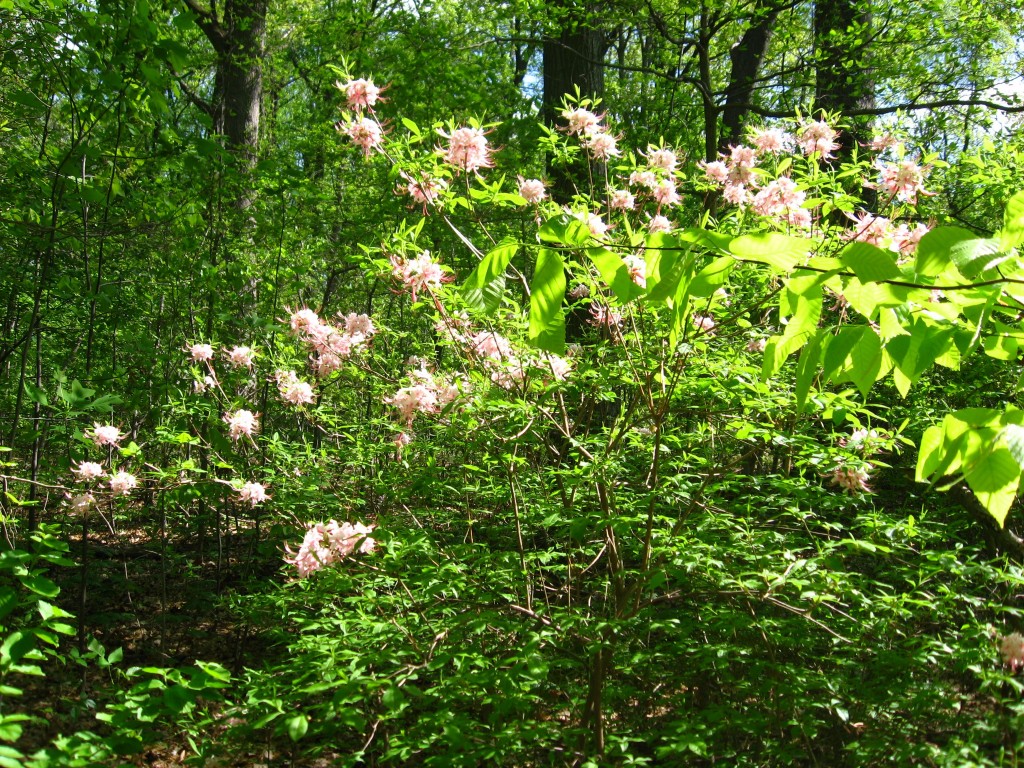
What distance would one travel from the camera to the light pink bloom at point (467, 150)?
2979 mm

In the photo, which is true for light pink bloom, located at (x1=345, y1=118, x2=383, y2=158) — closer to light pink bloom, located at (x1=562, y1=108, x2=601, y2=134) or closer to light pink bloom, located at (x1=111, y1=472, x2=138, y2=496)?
light pink bloom, located at (x1=562, y1=108, x2=601, y2=134)

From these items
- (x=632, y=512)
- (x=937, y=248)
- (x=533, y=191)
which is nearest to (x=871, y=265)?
(x=937, y=248)

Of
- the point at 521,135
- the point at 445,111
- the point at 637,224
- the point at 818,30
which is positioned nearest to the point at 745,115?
the point at 818,30

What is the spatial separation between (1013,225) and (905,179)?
2.33 metres

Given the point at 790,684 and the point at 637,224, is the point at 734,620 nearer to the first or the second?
the point at 790,684

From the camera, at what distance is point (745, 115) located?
7.61 m

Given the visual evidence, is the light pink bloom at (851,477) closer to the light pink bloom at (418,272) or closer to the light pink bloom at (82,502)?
the light pink bloom at (418,272)

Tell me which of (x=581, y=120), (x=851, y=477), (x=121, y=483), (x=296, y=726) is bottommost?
(x=296, y=726)

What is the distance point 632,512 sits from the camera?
10.2 feet

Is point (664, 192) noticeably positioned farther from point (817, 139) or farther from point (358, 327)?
point (358, 327)

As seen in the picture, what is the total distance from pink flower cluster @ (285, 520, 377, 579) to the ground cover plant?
1 centimetres

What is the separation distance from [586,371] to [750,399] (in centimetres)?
63

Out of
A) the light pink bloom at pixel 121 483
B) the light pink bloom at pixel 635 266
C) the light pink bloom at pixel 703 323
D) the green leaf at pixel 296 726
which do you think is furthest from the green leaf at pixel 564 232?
the light pink bloom at pixel 121 483

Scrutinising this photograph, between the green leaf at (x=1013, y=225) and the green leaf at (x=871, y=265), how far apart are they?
124 mm
